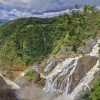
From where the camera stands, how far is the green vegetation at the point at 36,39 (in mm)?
92812

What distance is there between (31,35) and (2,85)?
74141mm

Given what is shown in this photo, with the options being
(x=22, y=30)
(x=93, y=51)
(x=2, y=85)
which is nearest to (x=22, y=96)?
(x=2, y=85)

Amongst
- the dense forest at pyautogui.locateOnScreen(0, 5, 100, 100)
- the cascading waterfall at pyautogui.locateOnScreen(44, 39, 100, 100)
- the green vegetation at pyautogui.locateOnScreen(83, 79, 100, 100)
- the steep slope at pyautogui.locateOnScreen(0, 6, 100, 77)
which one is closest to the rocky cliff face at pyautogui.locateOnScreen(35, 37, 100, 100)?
the cascading waterfall at pyautogui.locateOnScreen(44, 39, 100, 100)

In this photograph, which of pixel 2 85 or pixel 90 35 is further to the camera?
pixel 90 35

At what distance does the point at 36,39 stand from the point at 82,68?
65356 millimetres

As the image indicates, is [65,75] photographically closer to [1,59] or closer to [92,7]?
[92,7]

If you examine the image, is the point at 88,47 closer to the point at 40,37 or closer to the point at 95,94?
the point at 95,94

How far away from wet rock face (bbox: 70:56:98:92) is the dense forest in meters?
22.3

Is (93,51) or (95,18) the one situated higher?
(95,18)

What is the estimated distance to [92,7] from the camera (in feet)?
286

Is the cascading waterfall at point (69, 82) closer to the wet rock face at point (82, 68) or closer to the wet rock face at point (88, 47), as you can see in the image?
the wet rock face at point (82, 68)

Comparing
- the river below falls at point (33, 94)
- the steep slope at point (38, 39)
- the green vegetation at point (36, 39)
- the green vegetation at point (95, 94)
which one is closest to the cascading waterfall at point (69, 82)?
the river below falls at point (33, 94)

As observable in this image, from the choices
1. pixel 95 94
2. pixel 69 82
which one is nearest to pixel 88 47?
pixel 69 82

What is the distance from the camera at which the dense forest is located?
90438mm
